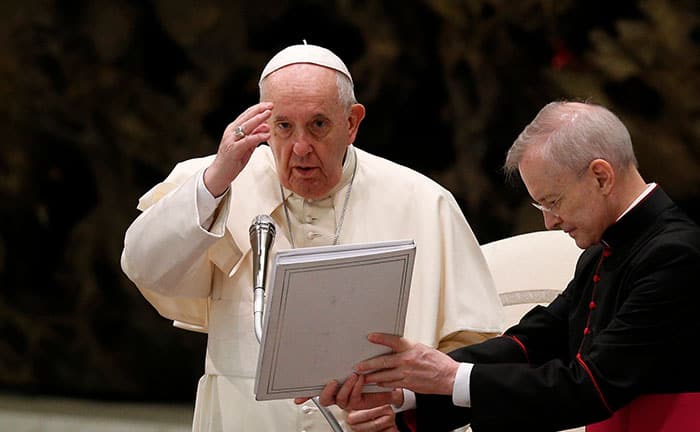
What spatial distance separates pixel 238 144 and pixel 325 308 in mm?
631

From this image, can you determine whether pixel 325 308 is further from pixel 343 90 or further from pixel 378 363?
pixel 343 90

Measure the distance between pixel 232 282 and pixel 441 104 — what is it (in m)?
5.03

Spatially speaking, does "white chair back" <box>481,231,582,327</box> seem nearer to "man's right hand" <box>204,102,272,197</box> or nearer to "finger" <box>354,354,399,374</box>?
"finger" <box>354,354,399,374</box>

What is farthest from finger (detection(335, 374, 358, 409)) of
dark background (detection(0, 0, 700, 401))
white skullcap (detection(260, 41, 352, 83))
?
dark background (detection(0, 0, 700, 401))

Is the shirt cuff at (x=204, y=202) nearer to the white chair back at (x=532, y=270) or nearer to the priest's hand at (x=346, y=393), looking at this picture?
the priest's hand at (x=346, y=393)

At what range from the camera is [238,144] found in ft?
12.6

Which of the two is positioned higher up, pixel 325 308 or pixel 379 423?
pixel 325 308

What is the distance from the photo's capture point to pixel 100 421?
8945 mm

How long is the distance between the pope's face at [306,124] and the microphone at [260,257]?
37 centimetres

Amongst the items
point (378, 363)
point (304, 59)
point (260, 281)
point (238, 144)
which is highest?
point (304, 59)

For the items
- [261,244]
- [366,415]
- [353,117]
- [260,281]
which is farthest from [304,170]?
[366,415]

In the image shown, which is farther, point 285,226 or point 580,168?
point 285,226

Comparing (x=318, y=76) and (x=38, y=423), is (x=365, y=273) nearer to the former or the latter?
(x=318, y=76)

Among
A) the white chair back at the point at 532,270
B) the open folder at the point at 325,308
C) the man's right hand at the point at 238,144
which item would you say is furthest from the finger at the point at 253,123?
the white chair back at the point at 532,270
